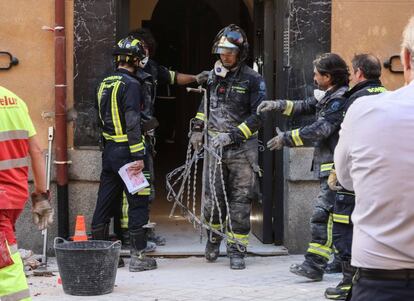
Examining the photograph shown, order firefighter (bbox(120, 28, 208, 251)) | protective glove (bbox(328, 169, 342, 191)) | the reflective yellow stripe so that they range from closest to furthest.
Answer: protective glove (bbox(328, 169, 342, 191)), the reflective yellow stripe, firefighter (bbox(120, 28, 208, 251))

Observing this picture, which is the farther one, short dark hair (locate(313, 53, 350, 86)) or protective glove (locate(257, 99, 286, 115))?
protective glove (locate(257, 99, 286, 115))

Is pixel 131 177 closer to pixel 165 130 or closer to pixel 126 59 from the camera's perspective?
pixel 126 59

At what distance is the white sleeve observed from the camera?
2.94m

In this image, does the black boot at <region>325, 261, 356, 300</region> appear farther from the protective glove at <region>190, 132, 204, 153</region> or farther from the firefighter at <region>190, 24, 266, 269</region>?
the protective glove at <region>190, 132, 204, 153</region>

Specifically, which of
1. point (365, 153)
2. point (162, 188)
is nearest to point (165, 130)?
point (162, 188)

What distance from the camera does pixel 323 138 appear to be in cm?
652

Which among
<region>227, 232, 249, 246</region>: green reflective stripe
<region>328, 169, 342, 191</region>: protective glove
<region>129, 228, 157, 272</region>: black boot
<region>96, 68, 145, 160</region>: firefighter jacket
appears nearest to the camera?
<region>328, 169, 342, 191</region>: protective glove

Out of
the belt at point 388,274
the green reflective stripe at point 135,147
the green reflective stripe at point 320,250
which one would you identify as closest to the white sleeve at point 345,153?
the belt at point 388,274

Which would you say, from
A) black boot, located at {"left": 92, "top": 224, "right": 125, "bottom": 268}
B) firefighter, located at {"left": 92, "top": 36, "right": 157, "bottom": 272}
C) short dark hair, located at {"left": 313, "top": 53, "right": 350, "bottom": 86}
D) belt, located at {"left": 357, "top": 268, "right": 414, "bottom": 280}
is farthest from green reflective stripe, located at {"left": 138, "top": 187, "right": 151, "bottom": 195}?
belt, located at {"left": 357, "top": 268, "right": 414, "bottom": 280}

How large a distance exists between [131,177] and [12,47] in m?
1.91

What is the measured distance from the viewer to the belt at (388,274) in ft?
9.11

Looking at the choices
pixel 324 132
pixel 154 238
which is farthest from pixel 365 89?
pixel 154 238

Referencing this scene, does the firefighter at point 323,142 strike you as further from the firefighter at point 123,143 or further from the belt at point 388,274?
the belt at point 388,274

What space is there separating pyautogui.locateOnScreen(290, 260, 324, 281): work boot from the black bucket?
154 centimetres
